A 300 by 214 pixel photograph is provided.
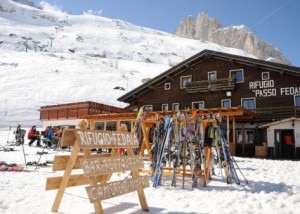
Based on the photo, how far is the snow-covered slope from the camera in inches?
1941

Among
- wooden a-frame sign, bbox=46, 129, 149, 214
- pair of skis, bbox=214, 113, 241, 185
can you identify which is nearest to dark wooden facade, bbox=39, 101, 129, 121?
pair of skis, bbox=214, 113, 241, 185

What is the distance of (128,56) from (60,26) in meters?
43.8

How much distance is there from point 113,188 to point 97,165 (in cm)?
56

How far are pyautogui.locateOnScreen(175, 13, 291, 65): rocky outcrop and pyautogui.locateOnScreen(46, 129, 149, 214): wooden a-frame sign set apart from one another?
139 meters

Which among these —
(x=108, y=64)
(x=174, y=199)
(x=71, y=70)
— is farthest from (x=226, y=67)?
(x=108, y=64)

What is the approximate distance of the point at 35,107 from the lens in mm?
44938

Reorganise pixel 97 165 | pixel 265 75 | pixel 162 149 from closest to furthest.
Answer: pixel 97 165
pixel 162 149
pixel 265 75

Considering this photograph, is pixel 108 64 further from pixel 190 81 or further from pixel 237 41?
pixel 237 41

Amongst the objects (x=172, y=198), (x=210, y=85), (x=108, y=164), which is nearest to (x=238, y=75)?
(x=210, y=85)

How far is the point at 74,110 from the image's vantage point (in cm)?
3081

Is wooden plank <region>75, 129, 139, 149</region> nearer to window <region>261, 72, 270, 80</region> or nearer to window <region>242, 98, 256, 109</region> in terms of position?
window <region>242, 98, 256, 109</region>

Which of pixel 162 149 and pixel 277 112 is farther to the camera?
pixel 277 112

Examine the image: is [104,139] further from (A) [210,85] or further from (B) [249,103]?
(A) [210,85]

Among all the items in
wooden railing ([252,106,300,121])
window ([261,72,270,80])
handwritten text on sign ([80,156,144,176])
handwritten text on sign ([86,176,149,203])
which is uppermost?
window ([261,72,270,80])
